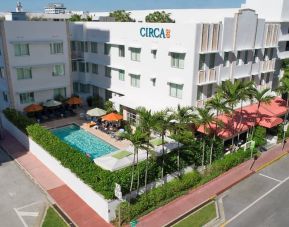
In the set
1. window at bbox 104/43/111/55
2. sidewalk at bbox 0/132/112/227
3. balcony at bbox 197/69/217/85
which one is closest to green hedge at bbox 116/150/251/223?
sidewalk at bbox 0/132/112/227

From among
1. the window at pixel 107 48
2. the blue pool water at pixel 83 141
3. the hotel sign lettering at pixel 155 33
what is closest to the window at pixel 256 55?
the hotel sign lettering at pixel 155 33

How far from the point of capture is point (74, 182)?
26.0 metres

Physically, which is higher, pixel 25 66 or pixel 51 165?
pixel 25 66

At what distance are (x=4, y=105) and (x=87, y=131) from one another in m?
13.7

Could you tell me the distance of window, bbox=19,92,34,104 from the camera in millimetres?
42031

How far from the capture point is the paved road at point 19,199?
2308 centimetres

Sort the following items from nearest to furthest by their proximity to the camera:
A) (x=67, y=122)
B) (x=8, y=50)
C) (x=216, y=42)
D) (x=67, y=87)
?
(x=216, y=42) < (x=8, y=50) < (x=67, y=122) < (x=67, y=87)

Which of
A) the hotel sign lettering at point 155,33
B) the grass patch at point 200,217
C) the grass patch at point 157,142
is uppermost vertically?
the hotel sign lettering at point 155,33

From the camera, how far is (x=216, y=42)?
112 ft

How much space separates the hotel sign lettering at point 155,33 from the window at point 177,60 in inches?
89.9

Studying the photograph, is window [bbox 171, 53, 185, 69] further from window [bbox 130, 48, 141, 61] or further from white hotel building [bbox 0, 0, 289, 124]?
window [bbox 130, 48, 141, 61]

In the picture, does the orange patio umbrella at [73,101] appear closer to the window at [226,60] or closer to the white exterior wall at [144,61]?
the white exterior wall at [144,61]

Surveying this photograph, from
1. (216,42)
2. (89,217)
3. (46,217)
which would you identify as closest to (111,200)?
(89,217)

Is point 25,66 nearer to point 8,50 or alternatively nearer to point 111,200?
point 8,50
